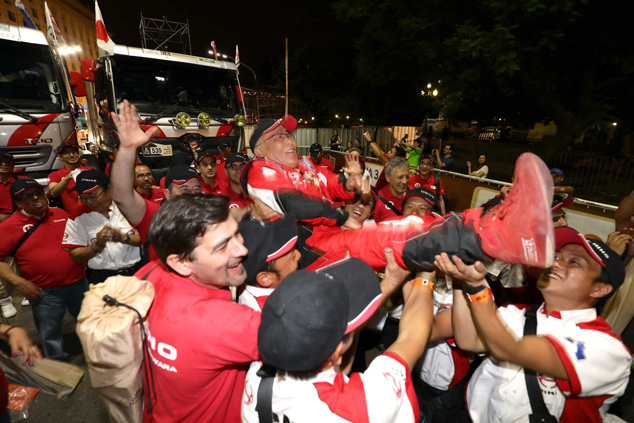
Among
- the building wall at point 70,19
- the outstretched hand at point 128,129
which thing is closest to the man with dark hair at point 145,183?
the outstretched hand at point 128,129

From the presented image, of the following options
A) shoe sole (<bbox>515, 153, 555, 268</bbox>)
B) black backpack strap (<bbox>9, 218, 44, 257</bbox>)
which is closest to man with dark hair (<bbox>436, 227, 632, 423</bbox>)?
shoe sole (<bbox>515, 153, 555, 268</bbox>)

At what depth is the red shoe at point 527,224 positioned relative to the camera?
153 cm

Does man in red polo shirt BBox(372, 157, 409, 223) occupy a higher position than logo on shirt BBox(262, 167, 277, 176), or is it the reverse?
logo on shirt BBox(262, 167, 277, 176)

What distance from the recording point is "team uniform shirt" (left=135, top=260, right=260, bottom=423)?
1347 mm

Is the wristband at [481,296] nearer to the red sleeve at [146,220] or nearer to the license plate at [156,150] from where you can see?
the red sleeve at [146,220]

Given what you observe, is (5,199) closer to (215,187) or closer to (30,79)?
(30,79)

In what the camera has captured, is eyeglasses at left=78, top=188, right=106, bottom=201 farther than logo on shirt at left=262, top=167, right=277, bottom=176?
Yes

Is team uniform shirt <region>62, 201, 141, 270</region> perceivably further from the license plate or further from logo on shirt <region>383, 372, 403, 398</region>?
the license plate

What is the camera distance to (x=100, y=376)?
1.43 m

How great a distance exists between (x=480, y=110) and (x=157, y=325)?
69.0 feet

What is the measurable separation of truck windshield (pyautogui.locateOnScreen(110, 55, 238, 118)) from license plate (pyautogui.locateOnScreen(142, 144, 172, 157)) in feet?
2.47

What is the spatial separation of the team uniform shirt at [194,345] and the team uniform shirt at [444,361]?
144 cm

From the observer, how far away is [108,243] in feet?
11.4

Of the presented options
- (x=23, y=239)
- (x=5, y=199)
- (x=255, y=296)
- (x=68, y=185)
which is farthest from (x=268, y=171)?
(x=5, y=199)
